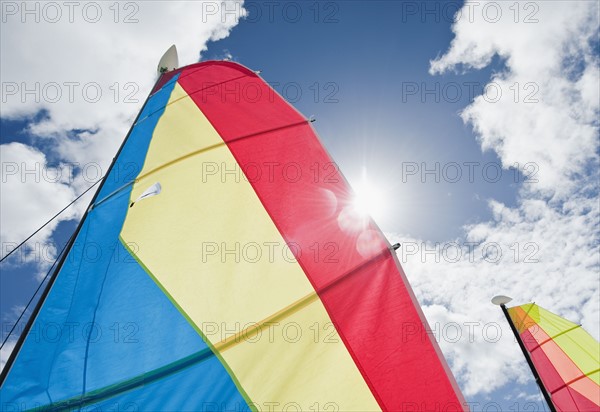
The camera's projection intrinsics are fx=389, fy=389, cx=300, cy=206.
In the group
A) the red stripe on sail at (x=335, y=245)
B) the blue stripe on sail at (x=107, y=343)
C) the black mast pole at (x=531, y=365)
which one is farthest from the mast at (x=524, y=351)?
the blue stripe on sail at (x=107, y=343)

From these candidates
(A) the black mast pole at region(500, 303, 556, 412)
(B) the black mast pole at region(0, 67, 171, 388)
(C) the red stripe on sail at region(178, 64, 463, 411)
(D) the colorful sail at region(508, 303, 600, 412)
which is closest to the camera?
(C) the red stripe on sail at region(178, 64, 463, 411)

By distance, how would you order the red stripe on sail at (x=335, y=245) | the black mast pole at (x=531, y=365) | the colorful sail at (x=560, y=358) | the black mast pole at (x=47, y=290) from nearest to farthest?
the red stripe on sail at (x=335, y=245), the black mast pole at (x=47, y=290), the black mast pole at (x=531, y=365), the colorful sail at (x=560, y=358)

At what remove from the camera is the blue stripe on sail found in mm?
2244

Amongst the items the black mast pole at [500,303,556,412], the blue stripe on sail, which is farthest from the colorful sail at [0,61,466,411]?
the black mast pole at [500,303,556,412]

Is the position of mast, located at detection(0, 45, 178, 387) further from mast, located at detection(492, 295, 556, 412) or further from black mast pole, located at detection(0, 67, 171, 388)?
mast, located at detection(492, 295, 556, 412)

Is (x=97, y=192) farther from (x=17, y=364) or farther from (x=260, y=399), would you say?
(x=260, y=399)

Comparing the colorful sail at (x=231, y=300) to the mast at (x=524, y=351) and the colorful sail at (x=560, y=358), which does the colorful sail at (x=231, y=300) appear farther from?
the colorful sail at (x=560, y=358)

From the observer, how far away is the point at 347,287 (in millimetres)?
2531

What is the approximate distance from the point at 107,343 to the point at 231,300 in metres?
0.79

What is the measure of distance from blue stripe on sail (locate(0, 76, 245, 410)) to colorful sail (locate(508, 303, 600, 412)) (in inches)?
365

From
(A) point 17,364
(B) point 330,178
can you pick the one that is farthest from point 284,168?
(A) point 17,364

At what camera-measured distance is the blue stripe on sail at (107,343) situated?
7.36 ft

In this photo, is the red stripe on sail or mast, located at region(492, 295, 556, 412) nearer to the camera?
the red stripe on sail

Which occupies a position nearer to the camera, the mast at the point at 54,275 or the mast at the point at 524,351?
the mast at the point at 54,275
